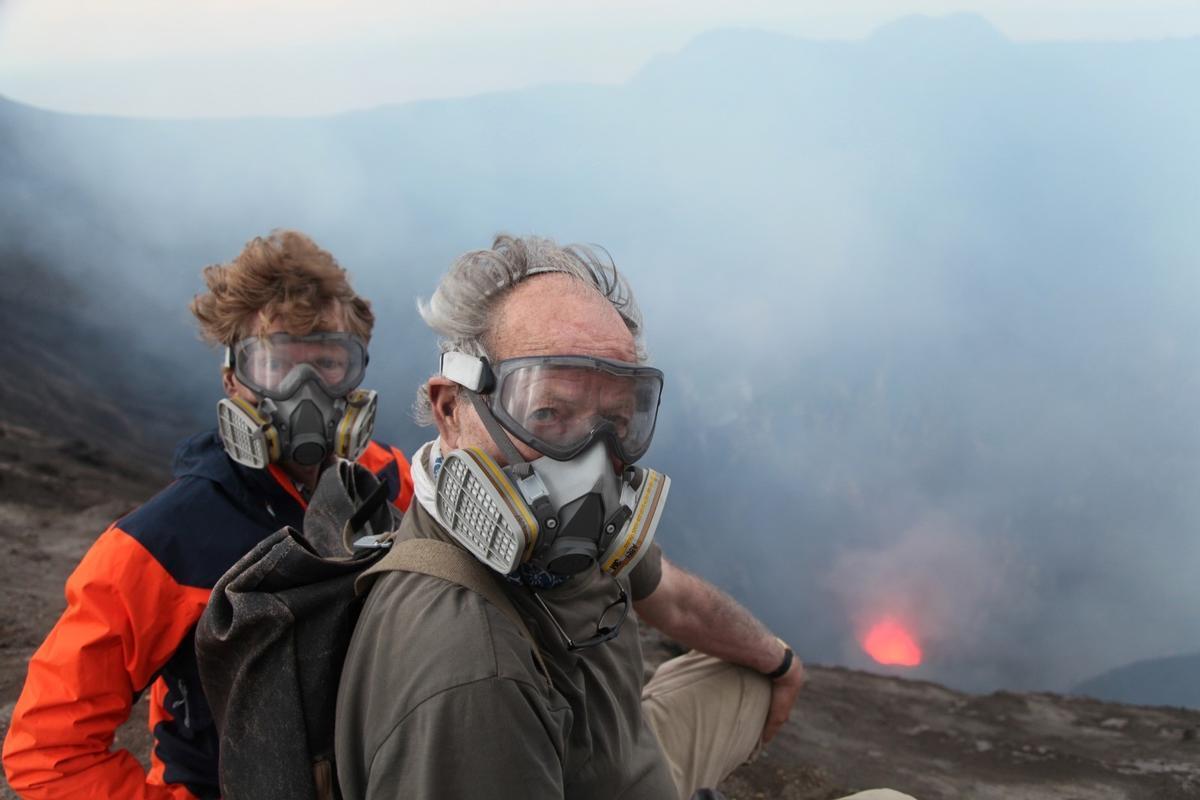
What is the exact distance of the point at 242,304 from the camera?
2.64m

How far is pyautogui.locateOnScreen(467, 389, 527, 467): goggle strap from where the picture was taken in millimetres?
1663

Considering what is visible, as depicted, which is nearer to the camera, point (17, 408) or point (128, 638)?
point (128, 638)

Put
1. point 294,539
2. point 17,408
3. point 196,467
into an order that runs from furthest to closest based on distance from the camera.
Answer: point 17,408
point 196,467
point 294,539

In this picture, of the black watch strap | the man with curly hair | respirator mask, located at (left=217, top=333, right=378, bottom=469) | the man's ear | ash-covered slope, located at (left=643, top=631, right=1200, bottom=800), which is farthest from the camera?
ash-covered slope, located at (left=643, top=631, right=1200, bottom=800)

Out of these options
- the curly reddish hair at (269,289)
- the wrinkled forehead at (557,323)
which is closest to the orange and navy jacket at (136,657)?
the curly reddish hair at (269,289)

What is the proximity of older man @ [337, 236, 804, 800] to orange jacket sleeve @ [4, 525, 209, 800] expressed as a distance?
0.77 metres

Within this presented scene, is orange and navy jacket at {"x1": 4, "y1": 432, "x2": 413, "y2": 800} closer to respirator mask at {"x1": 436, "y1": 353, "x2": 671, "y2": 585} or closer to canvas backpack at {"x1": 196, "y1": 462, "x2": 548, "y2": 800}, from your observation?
canvas backpack at {"x1": 196, "y1": 462, "x2": 548, "y2": 800}

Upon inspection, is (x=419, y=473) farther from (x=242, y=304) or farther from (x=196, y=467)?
(x=242, y=304)

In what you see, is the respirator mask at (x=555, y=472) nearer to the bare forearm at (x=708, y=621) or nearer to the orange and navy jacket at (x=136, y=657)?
the bare forearm at (x=708, y=621)

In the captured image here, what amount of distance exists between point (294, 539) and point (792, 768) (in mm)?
3211

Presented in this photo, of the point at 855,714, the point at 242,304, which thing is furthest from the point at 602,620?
the point at 855,714

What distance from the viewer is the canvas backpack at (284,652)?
57.1 inches

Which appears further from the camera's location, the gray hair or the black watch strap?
the black watch strap

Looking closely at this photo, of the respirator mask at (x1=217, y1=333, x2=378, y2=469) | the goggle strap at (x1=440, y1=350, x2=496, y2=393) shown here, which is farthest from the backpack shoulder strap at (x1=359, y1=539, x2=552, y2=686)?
the respirator mask at (x1=217, y1=333, x2=378, y2=469)
